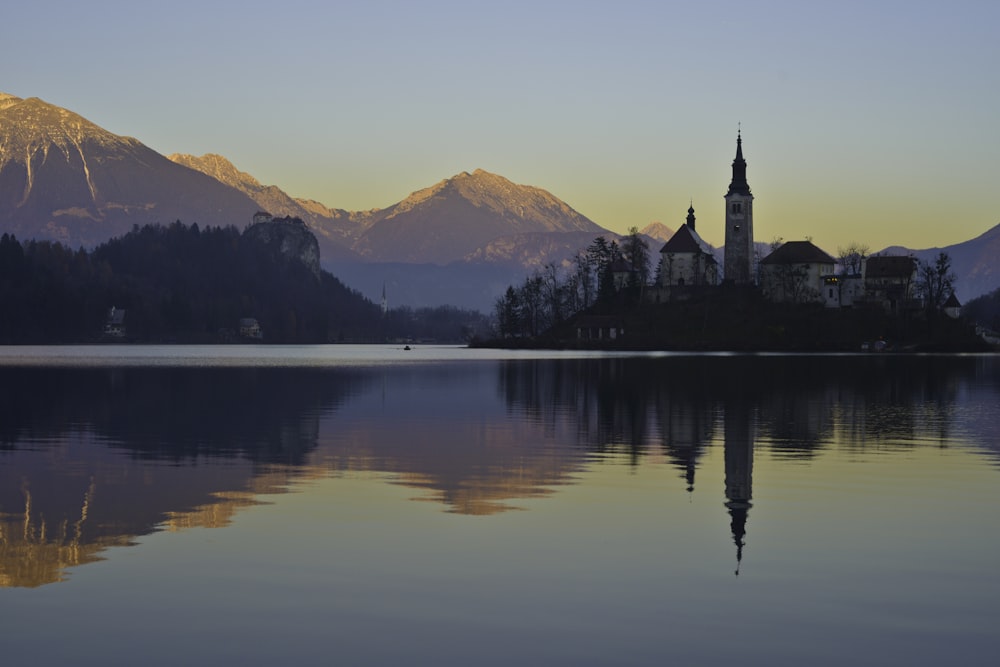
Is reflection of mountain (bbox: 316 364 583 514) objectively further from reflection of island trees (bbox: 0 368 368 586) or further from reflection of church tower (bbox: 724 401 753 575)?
reflection of church tower (bbox: 724 401 753 575)

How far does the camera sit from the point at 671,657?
50.5ft

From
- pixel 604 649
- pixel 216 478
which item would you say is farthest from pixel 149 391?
pixel 604 649

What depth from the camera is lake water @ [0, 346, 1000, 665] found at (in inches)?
636

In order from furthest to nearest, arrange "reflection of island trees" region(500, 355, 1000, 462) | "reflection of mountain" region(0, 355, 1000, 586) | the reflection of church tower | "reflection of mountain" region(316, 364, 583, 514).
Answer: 1. "reflection of island trees" region(500, 355, 1000, 462)
2. "reflection of mountain" region(316, 364, 583, 514)
3. "reflection of mountain" region(0, 355, 1000, 586)
4. the reflection of church tower

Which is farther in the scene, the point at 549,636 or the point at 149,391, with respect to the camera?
the point at 149,391

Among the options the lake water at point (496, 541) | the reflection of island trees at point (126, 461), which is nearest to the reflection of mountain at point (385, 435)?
the reflection of island trees at point (126, 461)

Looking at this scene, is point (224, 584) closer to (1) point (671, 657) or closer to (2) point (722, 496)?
(1) point (671, 657)

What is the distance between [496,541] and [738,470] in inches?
533

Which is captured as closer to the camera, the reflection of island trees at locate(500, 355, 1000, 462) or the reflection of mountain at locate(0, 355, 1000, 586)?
the reflection of mountain at locate(0, 355, 1000, 586)

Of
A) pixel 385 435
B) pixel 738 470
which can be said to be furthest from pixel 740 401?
pixel 738 470

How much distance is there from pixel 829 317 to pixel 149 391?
144274 millimetres

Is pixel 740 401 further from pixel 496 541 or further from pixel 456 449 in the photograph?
pixel 496 541

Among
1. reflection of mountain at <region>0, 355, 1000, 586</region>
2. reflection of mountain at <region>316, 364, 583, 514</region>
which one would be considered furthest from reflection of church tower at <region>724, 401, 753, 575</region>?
reflection of mountain at <region>316, 364, 583, 514</region>

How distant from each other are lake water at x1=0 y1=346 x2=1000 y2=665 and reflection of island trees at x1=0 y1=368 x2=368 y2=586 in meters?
0.13
